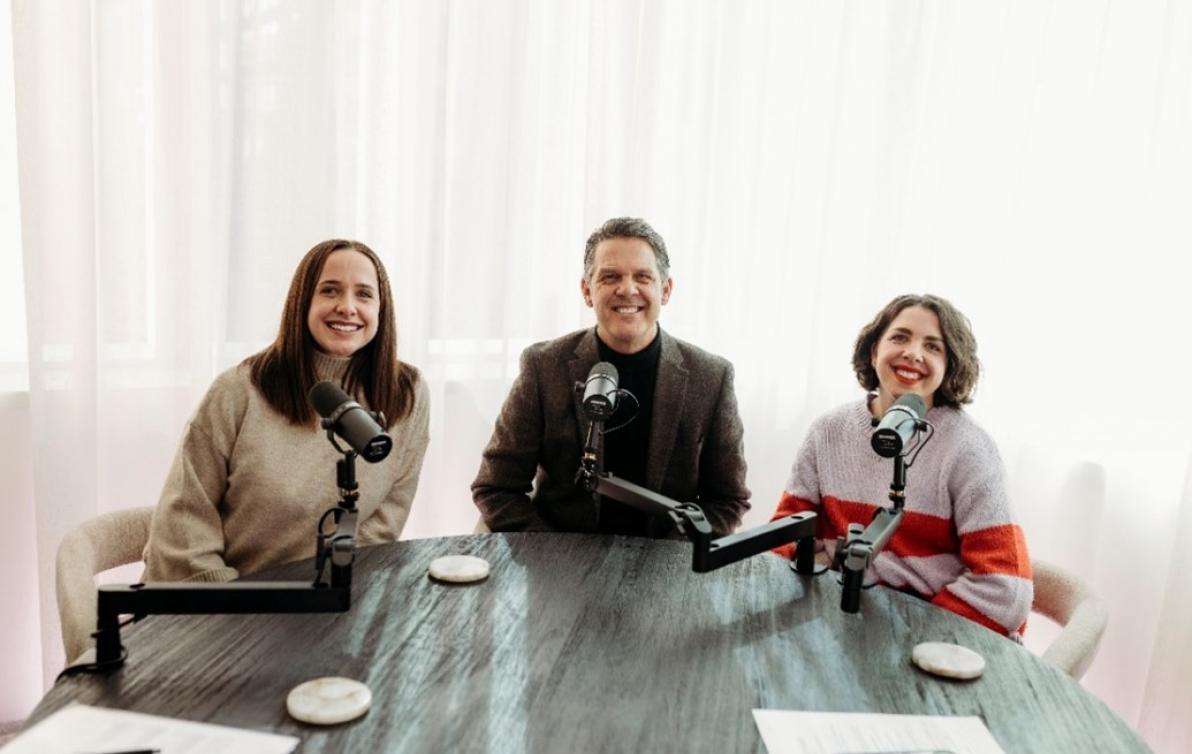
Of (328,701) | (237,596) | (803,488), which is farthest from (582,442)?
(328,701)

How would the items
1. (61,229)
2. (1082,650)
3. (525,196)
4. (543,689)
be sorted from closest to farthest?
(543,689) < (1082,650) < (61,229) < (525,196)

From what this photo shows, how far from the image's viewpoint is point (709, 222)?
2883 millimetres

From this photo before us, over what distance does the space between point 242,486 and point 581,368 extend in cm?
88

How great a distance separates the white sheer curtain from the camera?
8.27 feet

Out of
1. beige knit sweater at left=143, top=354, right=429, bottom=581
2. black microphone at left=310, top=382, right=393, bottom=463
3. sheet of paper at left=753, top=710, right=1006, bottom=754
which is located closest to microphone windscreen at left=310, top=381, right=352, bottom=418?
black microphone at left=310, top=382, right=393, bottom=463

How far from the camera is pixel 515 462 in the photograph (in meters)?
2.36

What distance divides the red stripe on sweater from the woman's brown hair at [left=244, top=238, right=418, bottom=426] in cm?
134

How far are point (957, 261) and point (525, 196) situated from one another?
138cm

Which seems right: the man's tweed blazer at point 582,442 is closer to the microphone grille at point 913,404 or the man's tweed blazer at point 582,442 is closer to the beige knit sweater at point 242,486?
the beige knit sweater at point 242,486

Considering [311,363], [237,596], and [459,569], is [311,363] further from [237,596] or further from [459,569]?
[237,596]

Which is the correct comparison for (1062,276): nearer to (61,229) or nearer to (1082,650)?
(1082,650)

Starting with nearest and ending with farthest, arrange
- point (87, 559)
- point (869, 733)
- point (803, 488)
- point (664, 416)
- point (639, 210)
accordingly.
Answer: point (869, 733)
point (87, 559)
point (803, 488)
point (664, 416)
point (639, 210)

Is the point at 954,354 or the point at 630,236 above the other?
the point at 630,236

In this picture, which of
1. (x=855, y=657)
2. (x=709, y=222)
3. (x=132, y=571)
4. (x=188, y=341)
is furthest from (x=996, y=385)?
(x=132, y=571)
